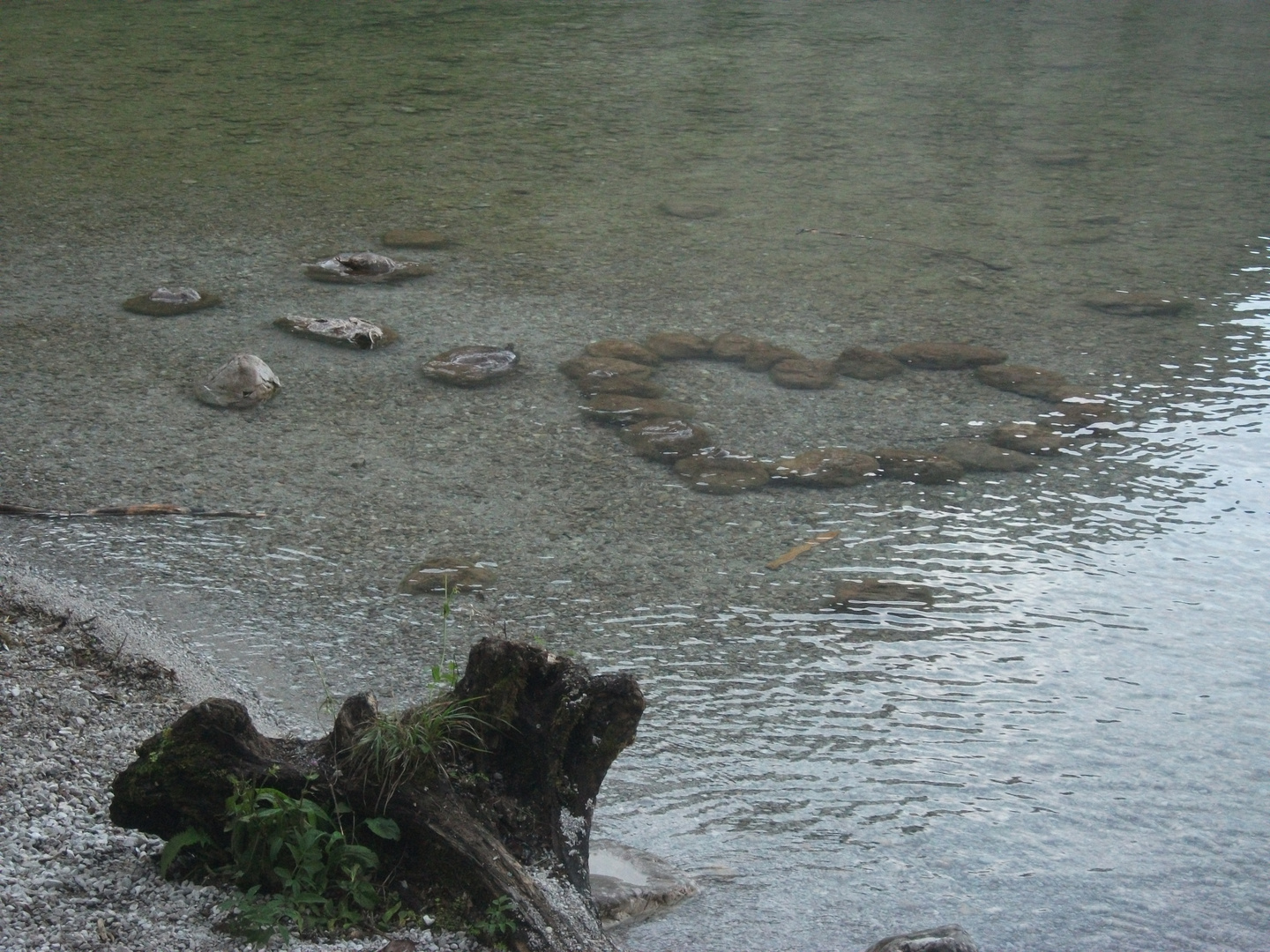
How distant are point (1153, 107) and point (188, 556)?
6.56 metres

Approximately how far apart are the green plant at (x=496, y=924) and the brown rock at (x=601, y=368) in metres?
2.36

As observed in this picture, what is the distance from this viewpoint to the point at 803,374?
3.93 m

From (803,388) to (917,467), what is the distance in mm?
604

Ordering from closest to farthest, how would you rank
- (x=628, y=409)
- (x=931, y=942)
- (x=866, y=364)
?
(x=931, y=942), (x=628, y=409), (x=866, y=364)

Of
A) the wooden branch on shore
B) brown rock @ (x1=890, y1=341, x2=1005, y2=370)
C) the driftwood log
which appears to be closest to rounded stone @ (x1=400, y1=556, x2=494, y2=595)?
the wooden branch on shore

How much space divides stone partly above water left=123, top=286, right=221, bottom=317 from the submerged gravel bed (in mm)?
2165

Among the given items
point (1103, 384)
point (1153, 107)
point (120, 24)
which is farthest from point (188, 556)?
point (120, 24)

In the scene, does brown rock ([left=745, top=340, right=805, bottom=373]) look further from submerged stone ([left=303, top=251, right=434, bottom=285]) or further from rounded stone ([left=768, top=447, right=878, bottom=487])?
submerged stone ([left=303, top=251, right=434, bottom=285])

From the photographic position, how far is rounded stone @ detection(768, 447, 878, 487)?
130 inches

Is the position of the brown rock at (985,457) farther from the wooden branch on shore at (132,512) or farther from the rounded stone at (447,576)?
the wooden branch on shore at (132,512)

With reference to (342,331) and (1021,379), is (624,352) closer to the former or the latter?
(342,331)

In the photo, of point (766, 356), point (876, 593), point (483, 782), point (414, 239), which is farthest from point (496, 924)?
point (414, 239)

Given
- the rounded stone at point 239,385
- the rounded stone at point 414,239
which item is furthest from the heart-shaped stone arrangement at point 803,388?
the rounded stone at point 414,239

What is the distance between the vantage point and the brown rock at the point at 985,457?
3.38 metres
